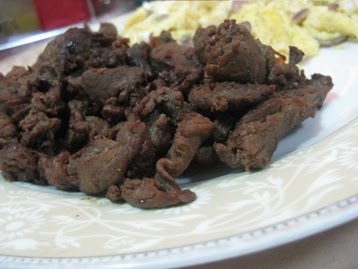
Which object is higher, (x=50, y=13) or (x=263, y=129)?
(x=50, y=13)

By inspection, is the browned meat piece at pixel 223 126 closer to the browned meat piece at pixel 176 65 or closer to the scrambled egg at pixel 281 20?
the browned meat piece at pixel 176 65

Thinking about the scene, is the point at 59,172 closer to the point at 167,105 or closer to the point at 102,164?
the point at 102,164

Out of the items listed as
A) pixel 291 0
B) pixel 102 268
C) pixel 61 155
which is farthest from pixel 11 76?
pixel 291 0

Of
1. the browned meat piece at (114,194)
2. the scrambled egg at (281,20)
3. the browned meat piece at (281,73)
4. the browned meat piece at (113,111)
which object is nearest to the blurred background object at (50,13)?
the scrambled egg at (281,20)

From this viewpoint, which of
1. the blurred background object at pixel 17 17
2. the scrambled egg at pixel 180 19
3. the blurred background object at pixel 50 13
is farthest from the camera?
the blurred background object at pixel 50 13

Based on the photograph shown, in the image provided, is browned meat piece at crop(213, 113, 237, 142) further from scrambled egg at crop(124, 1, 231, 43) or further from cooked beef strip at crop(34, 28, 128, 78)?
scrambled egg at crop(124, 1, 231, 43)

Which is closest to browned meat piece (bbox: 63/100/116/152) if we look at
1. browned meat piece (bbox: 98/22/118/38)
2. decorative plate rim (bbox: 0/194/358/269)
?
browned meat piece (bbox: 98/22/118/38)

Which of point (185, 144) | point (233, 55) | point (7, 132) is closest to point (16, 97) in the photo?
point (7, 132)

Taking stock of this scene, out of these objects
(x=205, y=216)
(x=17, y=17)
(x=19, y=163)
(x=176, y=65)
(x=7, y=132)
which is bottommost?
(x=205, y=216)
